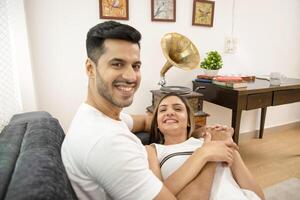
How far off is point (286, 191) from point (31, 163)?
1.89 metres

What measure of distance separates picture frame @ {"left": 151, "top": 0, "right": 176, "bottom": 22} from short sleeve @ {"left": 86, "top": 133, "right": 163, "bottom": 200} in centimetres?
157

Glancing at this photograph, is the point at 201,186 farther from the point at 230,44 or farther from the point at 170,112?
the point at 230,44

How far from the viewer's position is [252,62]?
262 cm

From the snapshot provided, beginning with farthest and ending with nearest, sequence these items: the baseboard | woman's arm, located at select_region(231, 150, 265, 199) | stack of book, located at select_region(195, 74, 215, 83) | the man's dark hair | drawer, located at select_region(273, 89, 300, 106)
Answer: the baseboard < stack of book, located at select_region(195, 74, 215, 83) < drawer, located at select_region(273, 89, 300, 106) < woman's arm, located at select_region(231, 150, 265, 199) < the man's dark hair

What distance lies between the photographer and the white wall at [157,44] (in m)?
1.68

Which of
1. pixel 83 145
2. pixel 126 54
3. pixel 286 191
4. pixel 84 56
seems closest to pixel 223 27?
pixel 84 56

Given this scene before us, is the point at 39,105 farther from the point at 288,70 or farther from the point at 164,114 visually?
the point at 288,70

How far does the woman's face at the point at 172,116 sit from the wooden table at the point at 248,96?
0.67 m

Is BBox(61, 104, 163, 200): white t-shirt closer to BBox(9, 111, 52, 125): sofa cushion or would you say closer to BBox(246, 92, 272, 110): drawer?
BBox(9, 111, 52, 125): sofa cushion

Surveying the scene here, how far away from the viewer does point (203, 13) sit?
7.23 ft

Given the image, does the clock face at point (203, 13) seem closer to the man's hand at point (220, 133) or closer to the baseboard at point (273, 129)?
the man's hand at point (220, 133)

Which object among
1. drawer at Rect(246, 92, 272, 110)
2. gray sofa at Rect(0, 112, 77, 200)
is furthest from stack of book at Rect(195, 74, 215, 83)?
gray sofa at Rect(0, 112, 77, 200)

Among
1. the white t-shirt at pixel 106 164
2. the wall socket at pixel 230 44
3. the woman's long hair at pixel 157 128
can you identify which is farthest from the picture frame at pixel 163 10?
the white t-shirt at pixel 106 164

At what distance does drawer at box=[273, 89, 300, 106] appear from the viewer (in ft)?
6.38
